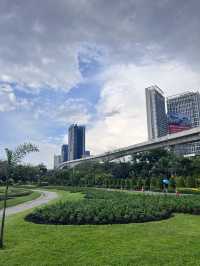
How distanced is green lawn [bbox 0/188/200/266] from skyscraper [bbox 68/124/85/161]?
517 feet

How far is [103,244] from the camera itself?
7.68 m

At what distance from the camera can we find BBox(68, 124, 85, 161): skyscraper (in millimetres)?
167875

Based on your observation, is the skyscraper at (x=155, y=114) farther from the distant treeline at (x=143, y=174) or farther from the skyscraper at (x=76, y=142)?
the skyscraper at (x=76, y=142)

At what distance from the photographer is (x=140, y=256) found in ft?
21.6

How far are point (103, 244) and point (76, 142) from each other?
161m

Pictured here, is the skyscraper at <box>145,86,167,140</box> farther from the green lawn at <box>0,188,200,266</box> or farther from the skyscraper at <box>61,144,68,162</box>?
the green lawn at <box>0,188,200,266</box>

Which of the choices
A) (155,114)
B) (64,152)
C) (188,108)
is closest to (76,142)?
(64,152)

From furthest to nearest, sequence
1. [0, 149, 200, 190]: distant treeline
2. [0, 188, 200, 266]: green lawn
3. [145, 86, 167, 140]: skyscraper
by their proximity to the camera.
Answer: [145, 86, 167, 140]: skyscraper < [0, 149, 200, 190]: distant treeline < [0, 188, 200, 266]: green lawn

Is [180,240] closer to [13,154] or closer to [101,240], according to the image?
[101,240]

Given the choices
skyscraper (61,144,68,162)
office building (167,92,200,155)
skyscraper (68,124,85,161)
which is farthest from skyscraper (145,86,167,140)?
skyscraper (61,144,68,162)

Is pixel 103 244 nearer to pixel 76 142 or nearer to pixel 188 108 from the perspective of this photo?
pixel 188 108

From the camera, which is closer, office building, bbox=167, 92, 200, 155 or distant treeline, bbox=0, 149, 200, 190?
distant treeline, bbox=0, 149, 200, 190

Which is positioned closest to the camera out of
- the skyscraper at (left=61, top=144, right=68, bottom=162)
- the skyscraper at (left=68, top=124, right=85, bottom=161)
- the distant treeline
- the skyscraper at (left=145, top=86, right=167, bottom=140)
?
the distant treeline

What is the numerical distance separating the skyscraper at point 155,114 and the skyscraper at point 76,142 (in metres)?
64.0
